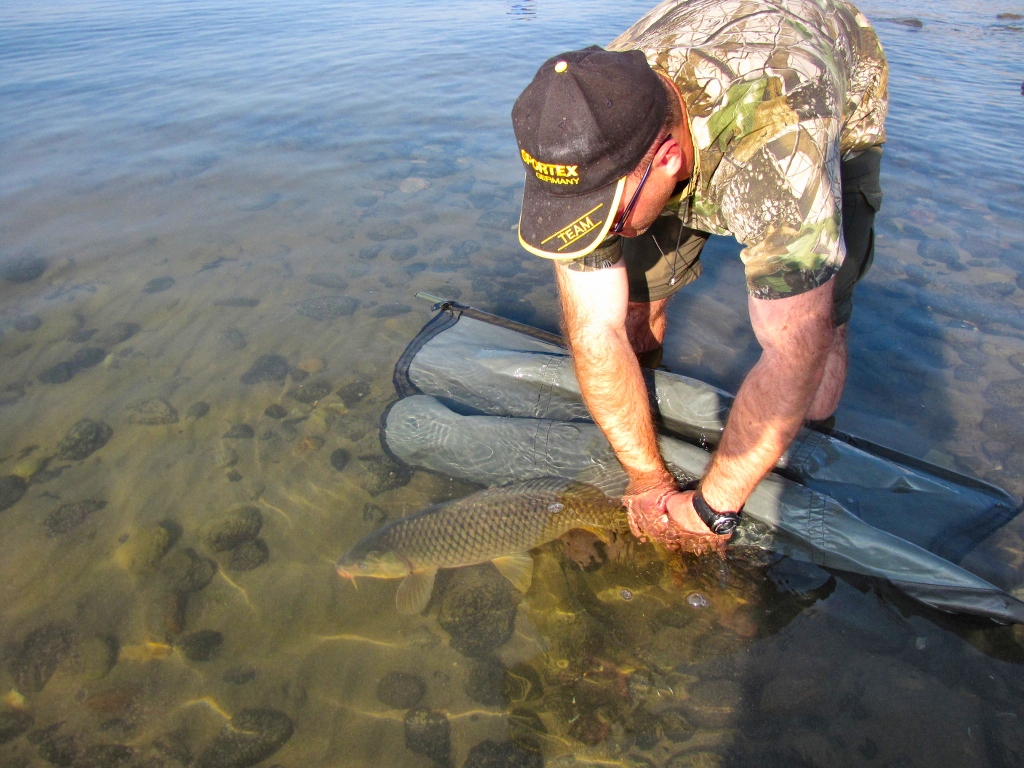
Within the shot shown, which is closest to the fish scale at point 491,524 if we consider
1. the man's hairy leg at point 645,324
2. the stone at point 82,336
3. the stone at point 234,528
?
the stone at point 234,528

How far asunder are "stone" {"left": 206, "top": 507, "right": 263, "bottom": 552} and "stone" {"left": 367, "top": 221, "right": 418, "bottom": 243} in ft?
11.4

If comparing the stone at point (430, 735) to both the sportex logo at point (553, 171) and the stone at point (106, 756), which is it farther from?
the sportex logo at point (553, 171)

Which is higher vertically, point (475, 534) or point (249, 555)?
point (475, 534)

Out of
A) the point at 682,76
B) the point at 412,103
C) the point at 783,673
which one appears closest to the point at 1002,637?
the point at 783,673

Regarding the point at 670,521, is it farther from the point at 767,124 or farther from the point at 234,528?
the point at 234,528

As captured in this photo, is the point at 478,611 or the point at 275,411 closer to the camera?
the point at 478,611

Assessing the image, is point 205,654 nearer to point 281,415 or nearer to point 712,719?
point 281,415

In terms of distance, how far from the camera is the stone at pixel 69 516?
3.26 m

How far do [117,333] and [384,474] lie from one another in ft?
9.04

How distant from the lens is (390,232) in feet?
20.5

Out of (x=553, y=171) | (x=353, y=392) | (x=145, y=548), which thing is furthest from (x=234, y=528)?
(x=553, y=171)

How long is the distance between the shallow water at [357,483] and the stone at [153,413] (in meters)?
0.02

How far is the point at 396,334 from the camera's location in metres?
4.78

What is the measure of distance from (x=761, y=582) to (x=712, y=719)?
72 centimetres
